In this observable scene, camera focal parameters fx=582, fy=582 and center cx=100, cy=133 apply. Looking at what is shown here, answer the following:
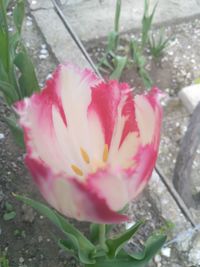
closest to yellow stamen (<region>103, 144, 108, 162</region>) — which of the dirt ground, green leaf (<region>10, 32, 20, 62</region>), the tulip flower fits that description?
the tulip flower

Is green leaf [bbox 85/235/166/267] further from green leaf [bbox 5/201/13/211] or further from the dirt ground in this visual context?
green leaf [bbox 5/201/13/211]

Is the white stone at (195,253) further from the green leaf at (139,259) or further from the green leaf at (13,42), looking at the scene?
the green leaf at (13,42)

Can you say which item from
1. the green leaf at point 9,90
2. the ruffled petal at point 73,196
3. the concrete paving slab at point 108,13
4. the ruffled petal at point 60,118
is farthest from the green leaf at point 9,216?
the concrete paving slab at point 108,13

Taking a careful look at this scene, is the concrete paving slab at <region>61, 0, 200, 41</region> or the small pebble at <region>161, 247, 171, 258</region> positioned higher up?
the small pebble at <region>161, 247, 171, 258</region>

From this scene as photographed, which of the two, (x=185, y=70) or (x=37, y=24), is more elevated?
(x=37, y=24)

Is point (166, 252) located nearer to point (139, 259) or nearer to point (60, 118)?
point (139, 259)

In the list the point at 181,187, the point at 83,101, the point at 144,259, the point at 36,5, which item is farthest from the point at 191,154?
the point at 36,5

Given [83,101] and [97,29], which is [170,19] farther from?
[83,101]
